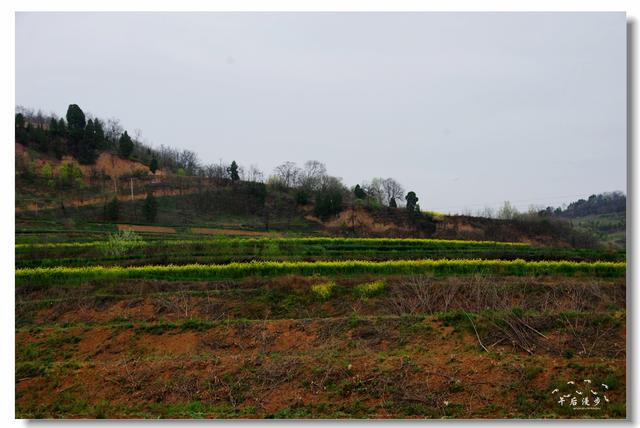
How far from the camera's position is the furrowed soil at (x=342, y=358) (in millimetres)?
7340

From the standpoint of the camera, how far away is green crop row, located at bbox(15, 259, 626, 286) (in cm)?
1490

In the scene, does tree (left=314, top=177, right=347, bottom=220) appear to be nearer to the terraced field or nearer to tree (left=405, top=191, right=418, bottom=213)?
tree (left=405, top=191, right=418, bottom=213)

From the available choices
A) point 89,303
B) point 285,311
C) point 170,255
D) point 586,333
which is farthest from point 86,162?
point 586,333

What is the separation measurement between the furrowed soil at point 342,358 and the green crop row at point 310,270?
9.61 feet

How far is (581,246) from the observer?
2611 cm

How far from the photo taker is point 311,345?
30.6ft

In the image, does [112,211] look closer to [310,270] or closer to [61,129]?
[61,129]

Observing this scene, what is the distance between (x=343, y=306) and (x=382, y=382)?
471 cm

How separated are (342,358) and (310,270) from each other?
25.2 feet

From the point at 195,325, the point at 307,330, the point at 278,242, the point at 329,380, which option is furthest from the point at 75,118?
the point at 329,380

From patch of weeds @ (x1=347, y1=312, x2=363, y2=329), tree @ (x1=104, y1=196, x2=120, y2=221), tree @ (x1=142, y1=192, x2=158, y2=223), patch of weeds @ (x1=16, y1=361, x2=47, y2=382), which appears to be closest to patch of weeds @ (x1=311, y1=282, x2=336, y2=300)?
patch of weeds @ (x1=347, y1=312, x2=363, y2=329)

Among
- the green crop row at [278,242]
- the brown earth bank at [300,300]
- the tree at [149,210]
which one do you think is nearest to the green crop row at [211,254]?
the green crop row at [278,242]

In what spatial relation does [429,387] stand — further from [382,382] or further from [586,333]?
[586,333]

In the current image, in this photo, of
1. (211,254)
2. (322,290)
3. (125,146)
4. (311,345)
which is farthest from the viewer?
(125,146)
